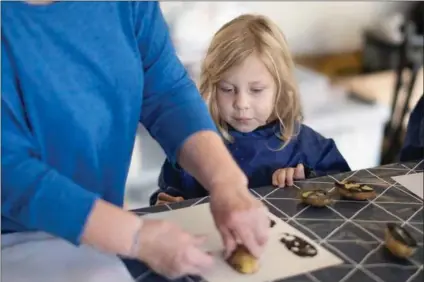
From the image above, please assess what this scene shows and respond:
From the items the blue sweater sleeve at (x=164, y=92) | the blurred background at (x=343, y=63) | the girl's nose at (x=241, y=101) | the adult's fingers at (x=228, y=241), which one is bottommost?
the blurred background at (x=343, y=63)

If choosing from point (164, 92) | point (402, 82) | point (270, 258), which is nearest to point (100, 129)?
point (164, 92)

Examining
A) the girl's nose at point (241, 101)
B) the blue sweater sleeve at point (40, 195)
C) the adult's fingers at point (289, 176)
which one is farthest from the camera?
the girl's nose at point (241, 101)

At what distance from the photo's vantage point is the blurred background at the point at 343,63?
1.89 m

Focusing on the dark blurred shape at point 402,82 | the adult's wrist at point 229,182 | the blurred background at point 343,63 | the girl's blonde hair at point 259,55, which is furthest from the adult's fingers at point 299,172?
the dark blurred shape at point 402,82

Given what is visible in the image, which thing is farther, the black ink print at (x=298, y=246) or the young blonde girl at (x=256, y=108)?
the young blonde girl at (x=256, y=108)

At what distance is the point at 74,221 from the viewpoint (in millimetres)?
555

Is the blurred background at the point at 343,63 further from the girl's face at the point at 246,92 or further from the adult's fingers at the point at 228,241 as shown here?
the adult's fingers at the point at 228,241

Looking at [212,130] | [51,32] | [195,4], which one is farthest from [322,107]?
[51,32]

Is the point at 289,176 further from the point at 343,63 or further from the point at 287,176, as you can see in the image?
the point at 343,63

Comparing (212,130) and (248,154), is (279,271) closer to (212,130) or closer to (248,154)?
(212,130)

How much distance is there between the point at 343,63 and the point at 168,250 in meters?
1.87

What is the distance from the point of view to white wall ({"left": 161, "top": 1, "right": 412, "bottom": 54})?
2.23 m

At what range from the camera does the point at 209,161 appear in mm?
667

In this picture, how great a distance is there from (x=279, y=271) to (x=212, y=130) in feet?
0.54
